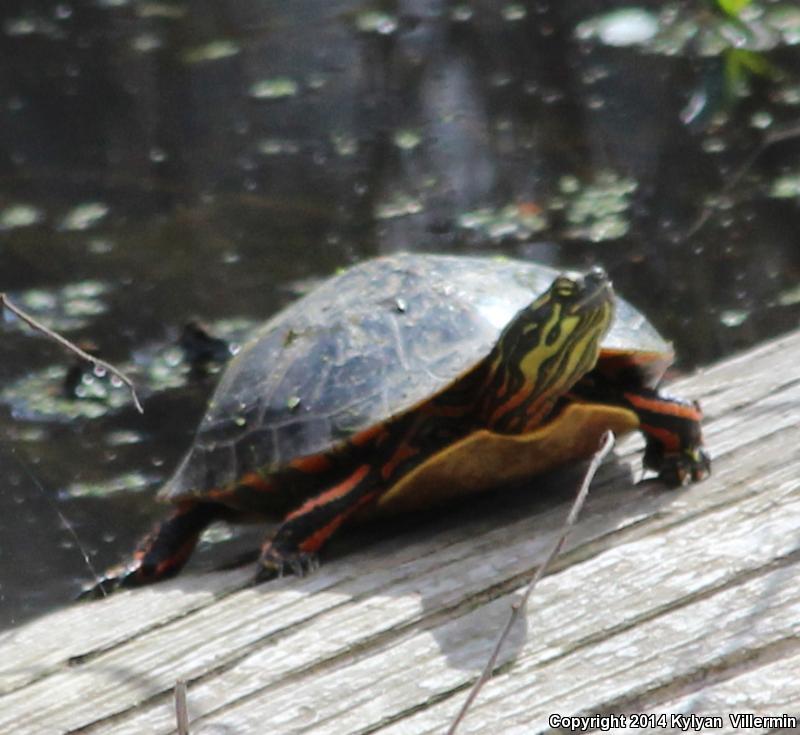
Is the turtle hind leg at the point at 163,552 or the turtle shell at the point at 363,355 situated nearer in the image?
the turtle shell at the point at 363,355

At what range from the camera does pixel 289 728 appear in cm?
183

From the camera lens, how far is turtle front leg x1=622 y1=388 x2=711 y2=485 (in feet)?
7.97

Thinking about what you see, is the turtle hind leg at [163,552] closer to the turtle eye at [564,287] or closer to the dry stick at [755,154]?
the turtle eye at [564,287]

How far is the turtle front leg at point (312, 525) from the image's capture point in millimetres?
2436

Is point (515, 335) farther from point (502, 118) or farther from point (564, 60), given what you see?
point (564, 60)

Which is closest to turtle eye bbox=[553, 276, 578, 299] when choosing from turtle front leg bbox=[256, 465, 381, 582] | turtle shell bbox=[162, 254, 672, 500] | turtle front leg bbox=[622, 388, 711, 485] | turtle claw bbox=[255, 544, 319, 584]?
turtle shell bbox=[162, 254, 672, 500]

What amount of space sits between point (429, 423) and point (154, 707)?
0.82 metres

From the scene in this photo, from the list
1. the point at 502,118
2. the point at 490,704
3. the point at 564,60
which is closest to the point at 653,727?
the point at 490,704

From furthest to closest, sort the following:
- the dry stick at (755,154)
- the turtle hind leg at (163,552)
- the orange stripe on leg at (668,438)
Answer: the dry stick at (755,154)
the turtle hind leg at (163,552)
the orange stripe on leg at (668,438)

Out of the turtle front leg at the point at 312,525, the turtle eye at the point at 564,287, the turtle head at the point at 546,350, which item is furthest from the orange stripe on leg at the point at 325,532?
the turtle eye at the point at 564,287

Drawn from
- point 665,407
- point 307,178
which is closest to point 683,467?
point 665,407

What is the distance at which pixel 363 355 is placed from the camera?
2580 mm

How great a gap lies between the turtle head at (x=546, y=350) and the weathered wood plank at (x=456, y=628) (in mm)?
188

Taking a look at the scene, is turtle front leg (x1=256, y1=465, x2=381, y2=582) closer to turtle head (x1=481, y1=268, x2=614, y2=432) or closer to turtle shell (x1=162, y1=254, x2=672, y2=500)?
turtle shell (x1=162, y1=254, x2=672, y2=500)
